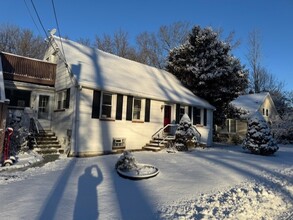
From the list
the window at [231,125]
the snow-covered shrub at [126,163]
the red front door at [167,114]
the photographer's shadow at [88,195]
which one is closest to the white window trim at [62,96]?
the red front door at [167,114]

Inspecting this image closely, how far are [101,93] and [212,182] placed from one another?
8.09 m

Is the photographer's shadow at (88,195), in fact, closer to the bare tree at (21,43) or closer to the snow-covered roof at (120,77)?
the snow-covered roof at (120,77)

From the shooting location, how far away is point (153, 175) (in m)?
8.41

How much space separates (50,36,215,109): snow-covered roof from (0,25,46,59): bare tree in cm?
1956

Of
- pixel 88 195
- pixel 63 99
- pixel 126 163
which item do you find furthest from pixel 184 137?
pixel 88 195

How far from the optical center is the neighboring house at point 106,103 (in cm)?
1336

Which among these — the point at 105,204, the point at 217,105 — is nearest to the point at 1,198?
the point at 105,204

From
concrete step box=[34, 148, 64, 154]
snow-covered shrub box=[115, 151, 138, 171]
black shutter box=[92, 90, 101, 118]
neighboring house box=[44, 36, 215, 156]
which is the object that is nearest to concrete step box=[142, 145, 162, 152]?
neighboring house box=[44, 36, 215, 156]

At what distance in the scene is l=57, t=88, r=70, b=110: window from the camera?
14.5 metres

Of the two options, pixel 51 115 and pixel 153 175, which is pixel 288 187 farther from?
pixel 51 115

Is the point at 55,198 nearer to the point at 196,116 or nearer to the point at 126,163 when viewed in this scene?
Answer: the point at 126,163

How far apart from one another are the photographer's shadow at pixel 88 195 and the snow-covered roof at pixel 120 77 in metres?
5.78

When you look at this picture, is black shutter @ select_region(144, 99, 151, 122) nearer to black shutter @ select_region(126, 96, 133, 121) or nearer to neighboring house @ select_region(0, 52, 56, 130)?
black shutter @ select_region(126, 96, 133, 121)

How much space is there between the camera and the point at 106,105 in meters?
14.3
